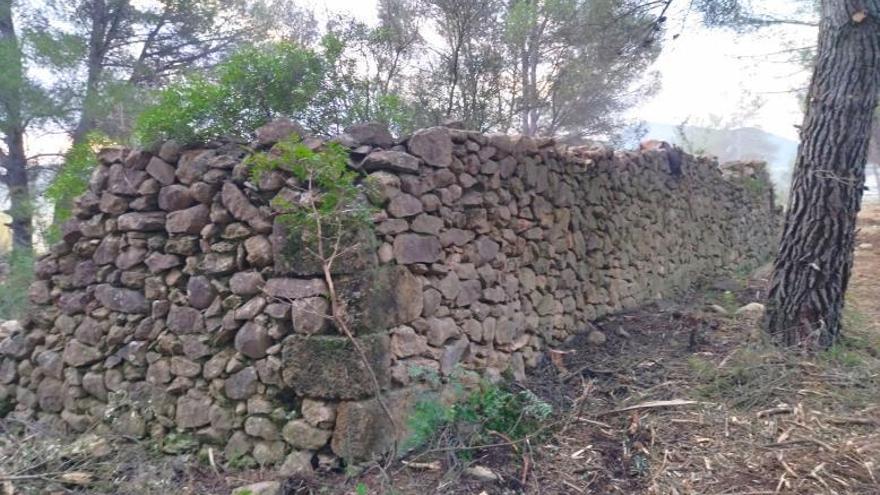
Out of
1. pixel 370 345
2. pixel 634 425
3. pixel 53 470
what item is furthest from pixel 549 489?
pixel 53 470

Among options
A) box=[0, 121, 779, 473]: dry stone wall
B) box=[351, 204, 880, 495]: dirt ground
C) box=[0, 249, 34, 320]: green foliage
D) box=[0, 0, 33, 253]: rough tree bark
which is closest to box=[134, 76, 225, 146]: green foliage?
A: box=[0, 121, 779, 473]: dry stone wall

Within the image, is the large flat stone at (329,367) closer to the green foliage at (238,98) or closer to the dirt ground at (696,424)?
the dirt ground at (696,424)

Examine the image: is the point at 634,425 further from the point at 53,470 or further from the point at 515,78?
the point at 515,78

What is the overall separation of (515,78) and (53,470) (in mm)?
6259

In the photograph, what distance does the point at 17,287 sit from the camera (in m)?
6.93

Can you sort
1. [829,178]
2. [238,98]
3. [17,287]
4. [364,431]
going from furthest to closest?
[17,287]
[829,178]
[238,98]
[364,431]

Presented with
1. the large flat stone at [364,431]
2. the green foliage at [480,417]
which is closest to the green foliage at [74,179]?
the large flat stone at [364,431]

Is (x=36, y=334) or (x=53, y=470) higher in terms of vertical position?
(x=36, y=334)

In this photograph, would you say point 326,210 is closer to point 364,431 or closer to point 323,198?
point 323,198

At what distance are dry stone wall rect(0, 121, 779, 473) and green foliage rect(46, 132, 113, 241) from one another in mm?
421

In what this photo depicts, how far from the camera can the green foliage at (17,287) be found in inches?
258

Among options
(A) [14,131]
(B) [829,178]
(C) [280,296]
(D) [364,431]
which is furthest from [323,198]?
(A) [14,131]

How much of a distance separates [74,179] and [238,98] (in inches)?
61.9

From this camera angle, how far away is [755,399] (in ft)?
11.7
